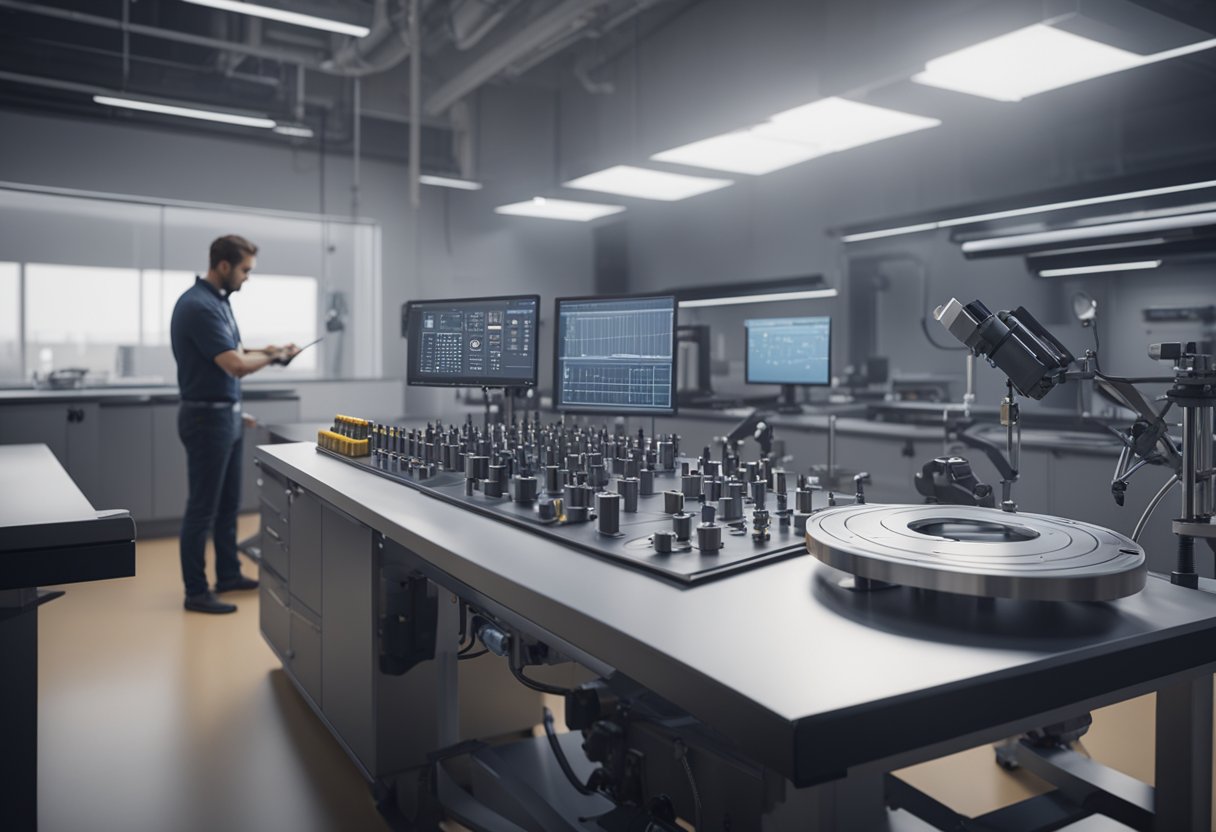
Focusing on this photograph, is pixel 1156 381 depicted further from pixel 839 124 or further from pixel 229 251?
pixel 229 251

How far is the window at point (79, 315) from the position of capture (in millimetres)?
5750

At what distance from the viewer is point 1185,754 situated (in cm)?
113

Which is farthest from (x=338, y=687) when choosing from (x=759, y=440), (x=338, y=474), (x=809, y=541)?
(x=809, y=541)

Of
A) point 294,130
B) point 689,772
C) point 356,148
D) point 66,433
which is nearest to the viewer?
point 689,772

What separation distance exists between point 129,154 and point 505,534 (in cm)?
580

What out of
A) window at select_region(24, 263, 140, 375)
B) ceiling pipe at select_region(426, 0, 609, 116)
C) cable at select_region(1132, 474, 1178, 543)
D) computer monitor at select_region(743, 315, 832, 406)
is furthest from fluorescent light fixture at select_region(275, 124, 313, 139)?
cable at select_region(1132, 474, 1178, 543)

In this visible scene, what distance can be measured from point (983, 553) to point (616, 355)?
1.26 meters

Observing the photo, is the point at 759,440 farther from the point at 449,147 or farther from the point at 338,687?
the point at 449,147

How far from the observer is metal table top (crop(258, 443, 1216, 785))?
705 mm

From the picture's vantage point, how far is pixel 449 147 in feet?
23.2

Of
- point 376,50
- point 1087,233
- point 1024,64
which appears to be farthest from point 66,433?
point 1087,233

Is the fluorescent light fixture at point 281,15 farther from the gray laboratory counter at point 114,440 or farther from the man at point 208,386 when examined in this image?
the gray laboratory counter at point 114,440

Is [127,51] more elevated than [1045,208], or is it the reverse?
[127,51]

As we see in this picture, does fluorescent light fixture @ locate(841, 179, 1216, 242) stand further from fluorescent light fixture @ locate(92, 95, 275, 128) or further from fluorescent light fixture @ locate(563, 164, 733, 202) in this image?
fluorescent light fixture @ locate(92, 95, 275, 128)
